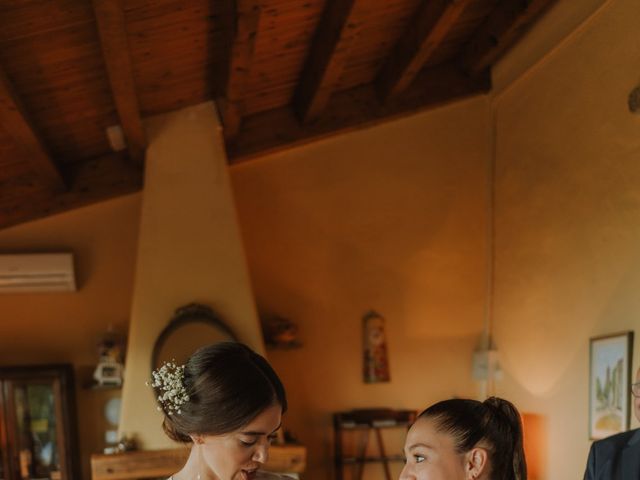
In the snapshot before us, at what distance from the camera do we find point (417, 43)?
5.40m

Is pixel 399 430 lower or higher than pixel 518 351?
lower

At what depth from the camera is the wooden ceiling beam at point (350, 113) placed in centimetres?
622

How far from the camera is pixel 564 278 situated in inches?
215

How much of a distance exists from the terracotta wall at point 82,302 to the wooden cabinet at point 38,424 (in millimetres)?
279

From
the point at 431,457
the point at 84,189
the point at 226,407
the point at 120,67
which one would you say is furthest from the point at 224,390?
the point at 84,189

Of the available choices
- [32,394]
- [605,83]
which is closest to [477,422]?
[605,83]

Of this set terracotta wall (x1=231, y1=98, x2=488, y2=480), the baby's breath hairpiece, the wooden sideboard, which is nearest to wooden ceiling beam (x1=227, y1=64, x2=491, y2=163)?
terracotta wall (x1=231, y1=98, x2=488, y2=480)

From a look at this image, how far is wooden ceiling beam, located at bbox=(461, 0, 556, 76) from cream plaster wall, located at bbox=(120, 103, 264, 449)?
2066mm

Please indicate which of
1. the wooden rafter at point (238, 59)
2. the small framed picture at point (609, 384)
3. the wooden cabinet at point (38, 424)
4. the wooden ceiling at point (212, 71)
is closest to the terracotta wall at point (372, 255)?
the wooden ceiling at point (212, 71)

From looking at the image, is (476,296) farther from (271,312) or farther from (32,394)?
(32,394)

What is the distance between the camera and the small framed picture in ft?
14.8

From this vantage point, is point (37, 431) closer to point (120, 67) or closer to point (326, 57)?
point (120, 67)

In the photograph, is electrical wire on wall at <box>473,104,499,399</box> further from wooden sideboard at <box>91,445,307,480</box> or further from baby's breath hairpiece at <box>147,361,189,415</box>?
baby's breath hairpiece at <box>147,361,189,415</box>

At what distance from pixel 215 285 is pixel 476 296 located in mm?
2224
